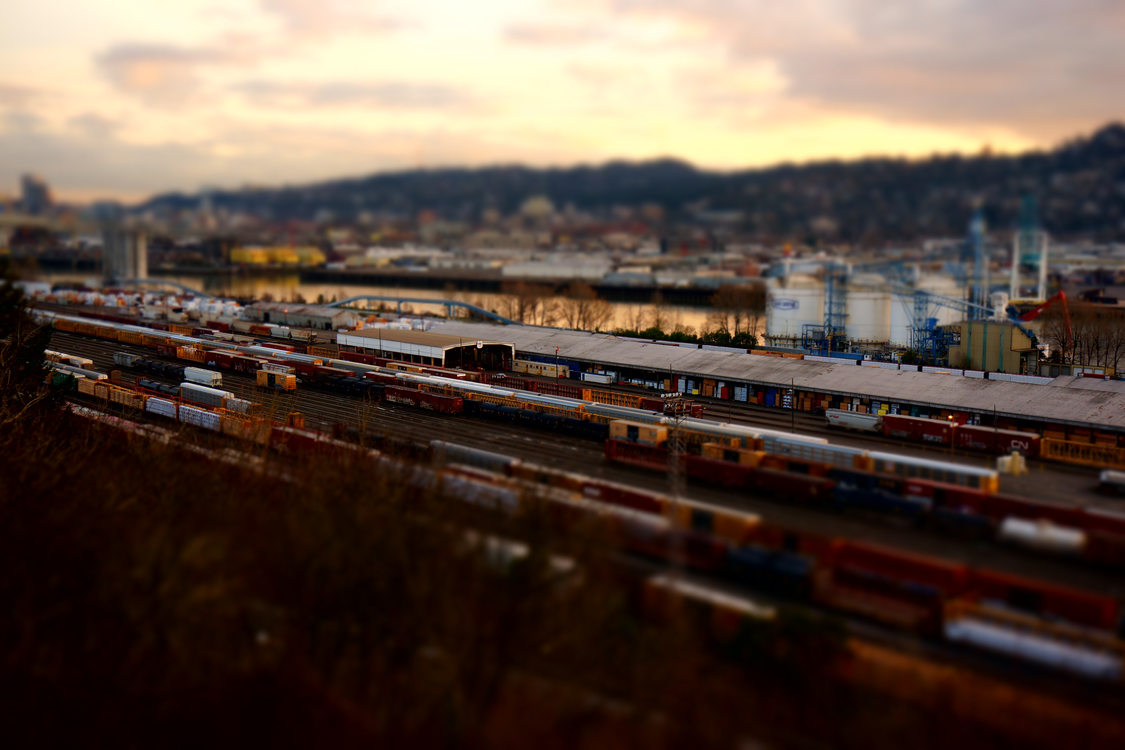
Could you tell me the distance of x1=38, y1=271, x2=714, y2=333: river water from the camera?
3606 centimetres

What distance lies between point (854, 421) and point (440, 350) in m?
10.4

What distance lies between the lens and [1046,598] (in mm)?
7582

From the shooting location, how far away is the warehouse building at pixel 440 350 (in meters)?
21.5

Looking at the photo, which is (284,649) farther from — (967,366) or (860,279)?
(860,279)

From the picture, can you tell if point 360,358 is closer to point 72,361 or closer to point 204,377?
point 204,377

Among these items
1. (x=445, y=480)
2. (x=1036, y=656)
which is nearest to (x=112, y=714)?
(x=445, y=480)

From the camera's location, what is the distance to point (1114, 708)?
6316mm

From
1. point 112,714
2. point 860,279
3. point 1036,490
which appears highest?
point 860,279

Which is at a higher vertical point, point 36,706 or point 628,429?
point 628,429

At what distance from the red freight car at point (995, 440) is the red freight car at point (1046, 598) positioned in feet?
18.6

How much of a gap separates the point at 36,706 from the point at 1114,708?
829cm

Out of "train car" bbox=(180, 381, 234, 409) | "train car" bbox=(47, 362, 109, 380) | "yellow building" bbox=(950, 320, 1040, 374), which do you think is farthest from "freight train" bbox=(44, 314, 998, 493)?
"yellow building" bbox=(950, 320, 1040, 374)

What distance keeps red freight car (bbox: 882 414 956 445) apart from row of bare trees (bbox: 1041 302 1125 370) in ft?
28.0

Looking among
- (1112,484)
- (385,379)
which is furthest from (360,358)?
(1112,484)
